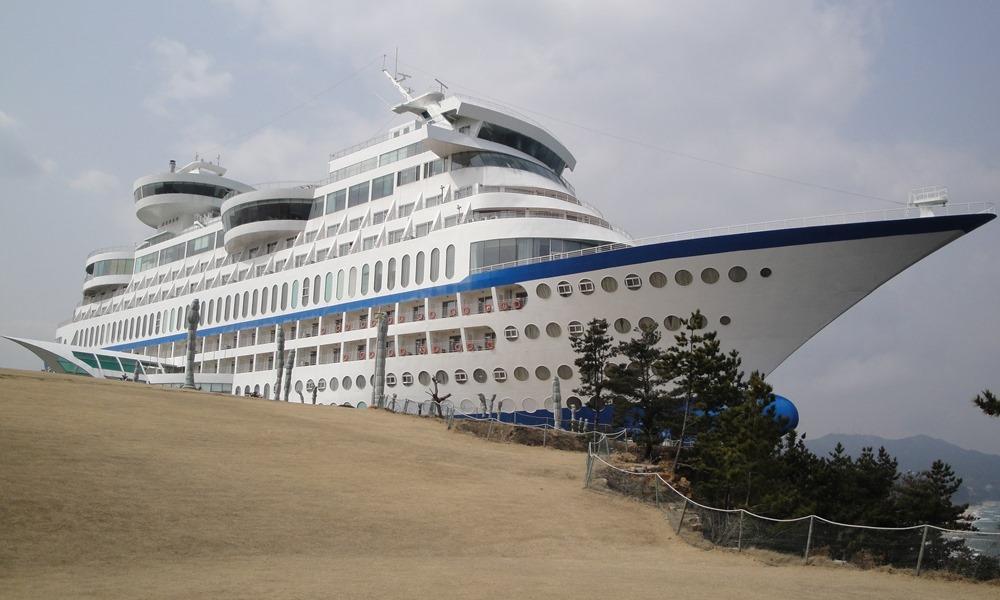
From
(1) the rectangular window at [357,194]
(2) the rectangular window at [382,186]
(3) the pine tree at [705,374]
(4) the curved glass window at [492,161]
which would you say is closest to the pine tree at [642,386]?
(3) the pine tree at [705,374]

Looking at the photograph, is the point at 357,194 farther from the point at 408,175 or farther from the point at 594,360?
the point at 594,360

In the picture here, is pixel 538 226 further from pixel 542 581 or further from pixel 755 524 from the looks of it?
pixel 542 581

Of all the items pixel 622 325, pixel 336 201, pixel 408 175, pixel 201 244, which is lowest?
pixel 622 325

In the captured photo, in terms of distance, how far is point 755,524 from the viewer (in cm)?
1508

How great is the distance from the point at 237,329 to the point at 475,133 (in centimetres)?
2064

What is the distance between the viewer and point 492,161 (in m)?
37.7

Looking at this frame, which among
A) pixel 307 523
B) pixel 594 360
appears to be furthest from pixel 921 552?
pixel 594 360

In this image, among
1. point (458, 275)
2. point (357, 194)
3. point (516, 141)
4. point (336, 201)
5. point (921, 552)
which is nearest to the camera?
point (921, 552)

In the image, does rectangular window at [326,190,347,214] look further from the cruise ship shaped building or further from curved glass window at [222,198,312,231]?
curved glass window at [222,198,312,231]

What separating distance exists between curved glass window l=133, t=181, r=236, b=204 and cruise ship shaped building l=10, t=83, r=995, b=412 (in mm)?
4345

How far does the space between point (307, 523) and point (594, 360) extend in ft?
50.1

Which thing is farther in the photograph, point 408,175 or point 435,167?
point 408,175

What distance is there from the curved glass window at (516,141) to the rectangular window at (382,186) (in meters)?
6.10

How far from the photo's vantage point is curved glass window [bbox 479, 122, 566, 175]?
39.2m
